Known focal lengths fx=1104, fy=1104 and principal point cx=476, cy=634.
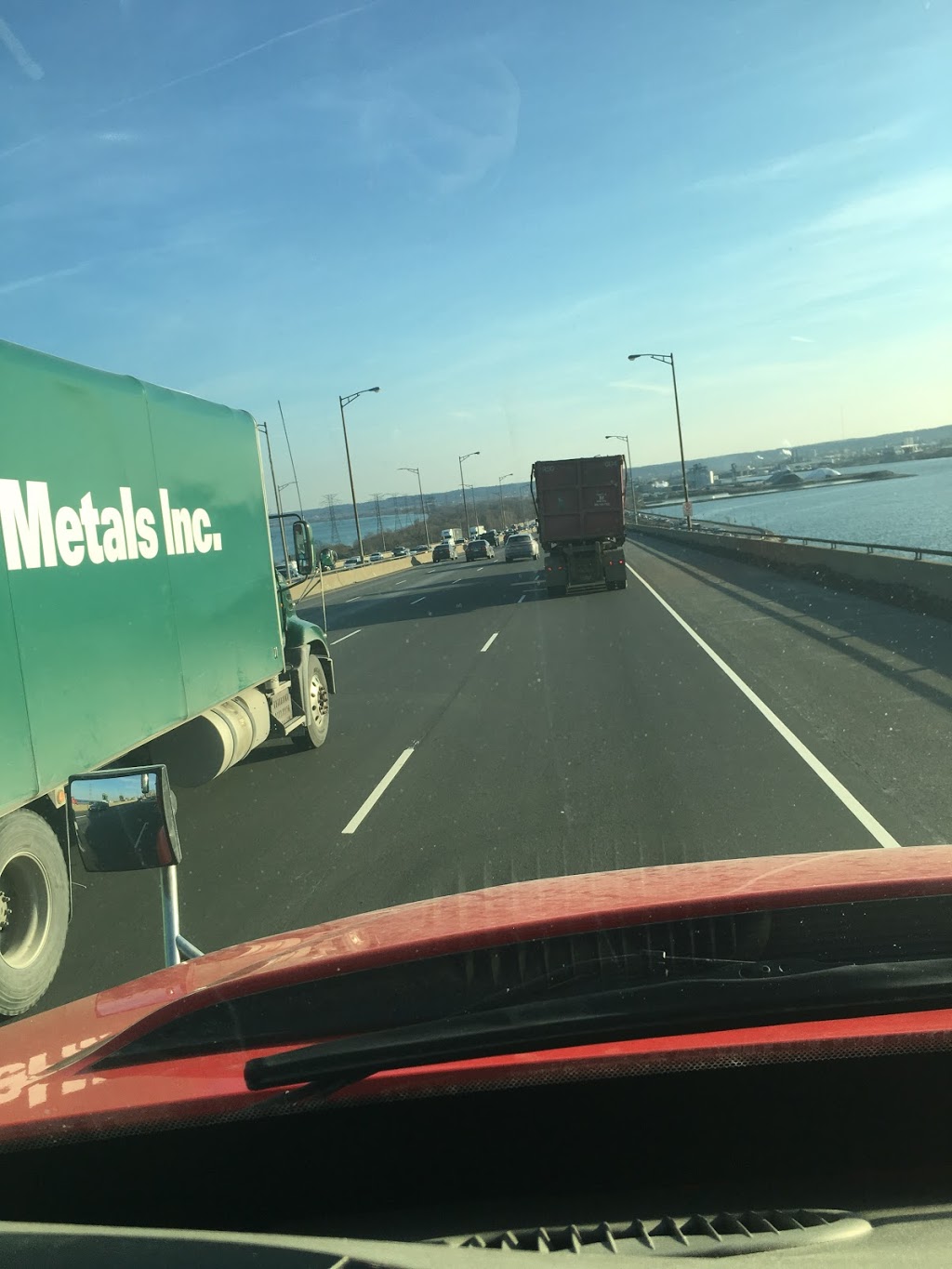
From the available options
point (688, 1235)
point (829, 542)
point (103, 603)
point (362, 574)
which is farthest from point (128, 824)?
point (362, 574)

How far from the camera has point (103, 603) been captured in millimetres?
6914

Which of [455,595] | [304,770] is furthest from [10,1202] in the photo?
[455,595]

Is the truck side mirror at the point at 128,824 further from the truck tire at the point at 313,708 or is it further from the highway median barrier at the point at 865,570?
the highway median barrier at the point at 865,570

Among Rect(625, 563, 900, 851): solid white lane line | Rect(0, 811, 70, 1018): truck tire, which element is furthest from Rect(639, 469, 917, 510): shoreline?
Rect(0, 811, 70, 1018): truck tire

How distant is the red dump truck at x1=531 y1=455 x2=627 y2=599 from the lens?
32688 mm

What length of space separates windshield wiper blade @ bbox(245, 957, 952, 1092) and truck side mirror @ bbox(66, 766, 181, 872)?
149 centimetres

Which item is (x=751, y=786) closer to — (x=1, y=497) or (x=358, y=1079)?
(x=1, y=497)

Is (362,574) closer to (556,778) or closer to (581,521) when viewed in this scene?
(581,521)

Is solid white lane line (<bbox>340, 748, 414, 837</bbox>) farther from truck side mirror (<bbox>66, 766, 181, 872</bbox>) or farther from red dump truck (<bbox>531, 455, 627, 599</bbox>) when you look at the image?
red dump truck (<bbox>531, 455, 627, 599</bbox>)

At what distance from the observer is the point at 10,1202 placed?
2.42 metres

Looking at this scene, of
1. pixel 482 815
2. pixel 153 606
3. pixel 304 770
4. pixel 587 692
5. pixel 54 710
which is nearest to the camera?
pixel 54 710

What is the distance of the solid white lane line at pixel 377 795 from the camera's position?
8711 millimetres

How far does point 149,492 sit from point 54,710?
2301mm

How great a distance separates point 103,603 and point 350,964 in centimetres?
462
